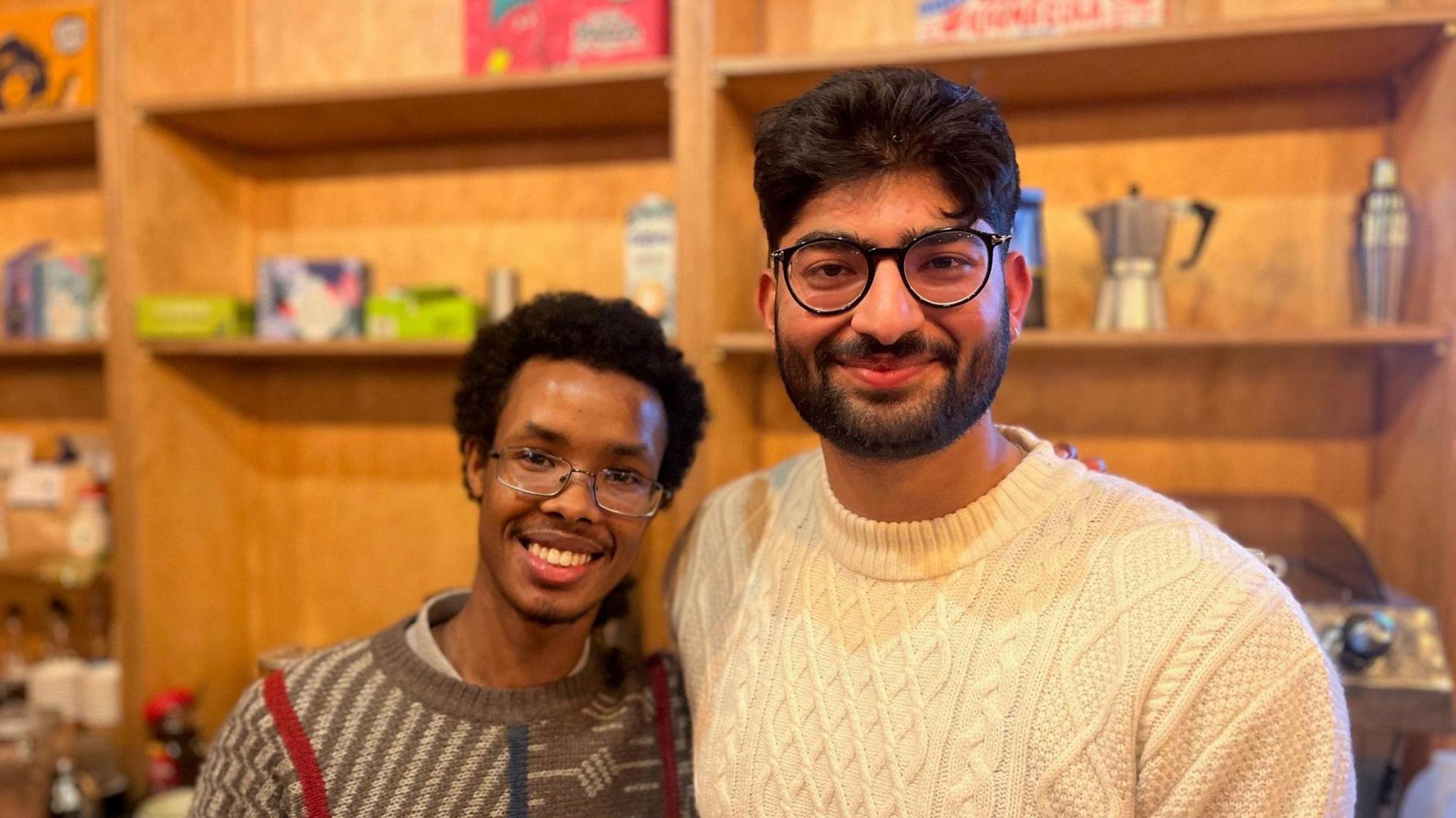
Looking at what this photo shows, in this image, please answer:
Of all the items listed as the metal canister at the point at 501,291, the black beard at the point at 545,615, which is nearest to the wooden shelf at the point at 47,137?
the metal canister at the point at 501,291

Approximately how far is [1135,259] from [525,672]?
1.21 m

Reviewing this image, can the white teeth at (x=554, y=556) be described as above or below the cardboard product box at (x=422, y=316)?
below

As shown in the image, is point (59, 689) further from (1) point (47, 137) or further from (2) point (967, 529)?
(2) point (967, 529)

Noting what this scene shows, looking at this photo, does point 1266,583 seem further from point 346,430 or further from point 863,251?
point 346,430

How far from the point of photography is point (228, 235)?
2303 millimetres

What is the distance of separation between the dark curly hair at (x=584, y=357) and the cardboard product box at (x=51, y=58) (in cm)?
150

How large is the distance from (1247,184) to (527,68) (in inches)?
54.5

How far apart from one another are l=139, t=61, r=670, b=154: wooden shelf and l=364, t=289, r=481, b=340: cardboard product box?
37 centimetres

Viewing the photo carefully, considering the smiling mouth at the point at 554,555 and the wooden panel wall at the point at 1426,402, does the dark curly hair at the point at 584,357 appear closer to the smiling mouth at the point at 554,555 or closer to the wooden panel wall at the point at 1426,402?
the smiling mouth at the point at 554,555

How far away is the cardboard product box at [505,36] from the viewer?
1.97 meters

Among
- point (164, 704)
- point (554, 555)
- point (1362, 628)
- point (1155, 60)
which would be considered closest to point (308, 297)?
point (164, 704)

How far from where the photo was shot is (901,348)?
96 cm

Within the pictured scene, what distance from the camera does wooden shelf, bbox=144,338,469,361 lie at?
6.31 ft

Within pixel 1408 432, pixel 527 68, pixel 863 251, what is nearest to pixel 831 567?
pixel 863 251
